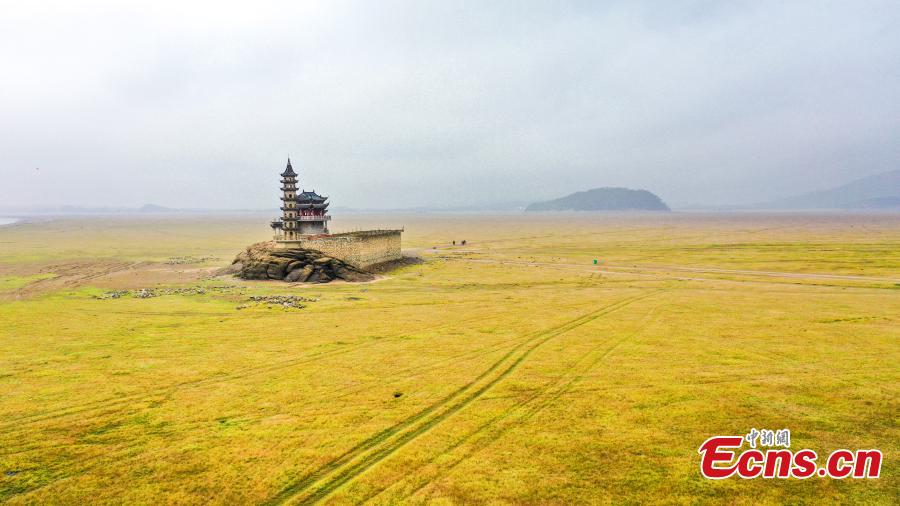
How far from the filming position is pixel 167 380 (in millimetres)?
19078

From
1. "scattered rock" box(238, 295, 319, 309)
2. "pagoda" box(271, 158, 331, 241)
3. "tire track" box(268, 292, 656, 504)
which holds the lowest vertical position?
"tire track" box(268, 292, 656, 504)

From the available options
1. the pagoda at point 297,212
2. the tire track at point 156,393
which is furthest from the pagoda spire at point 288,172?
the tire track at point 156,393

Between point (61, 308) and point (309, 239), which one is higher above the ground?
point (309, 239)

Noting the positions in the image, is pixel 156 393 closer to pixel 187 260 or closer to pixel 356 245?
pixel 356 245

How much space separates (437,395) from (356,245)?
41813 mm

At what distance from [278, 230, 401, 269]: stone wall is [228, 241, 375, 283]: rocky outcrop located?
1979mm

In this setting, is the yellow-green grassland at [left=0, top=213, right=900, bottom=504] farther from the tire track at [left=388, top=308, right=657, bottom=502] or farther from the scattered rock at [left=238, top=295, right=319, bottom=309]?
the scattered rock at [left=238, top=295, right=319, bottom=309]

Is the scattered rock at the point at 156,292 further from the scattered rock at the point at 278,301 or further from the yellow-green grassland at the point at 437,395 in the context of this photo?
the scattered rock at the point at 278,301

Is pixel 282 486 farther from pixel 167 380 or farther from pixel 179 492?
pixel 167 380

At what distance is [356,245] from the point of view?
56.8m

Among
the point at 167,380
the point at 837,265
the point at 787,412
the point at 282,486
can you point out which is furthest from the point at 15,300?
the point at 837,265

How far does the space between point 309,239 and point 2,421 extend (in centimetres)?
3905

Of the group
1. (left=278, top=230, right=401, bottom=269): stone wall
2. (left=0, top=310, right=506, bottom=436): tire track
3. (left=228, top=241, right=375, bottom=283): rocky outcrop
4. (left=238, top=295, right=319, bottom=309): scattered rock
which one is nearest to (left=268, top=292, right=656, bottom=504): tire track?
(left=0, top=310, right=506, bottom=436): tire track

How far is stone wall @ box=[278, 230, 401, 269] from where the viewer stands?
53.6 metres
